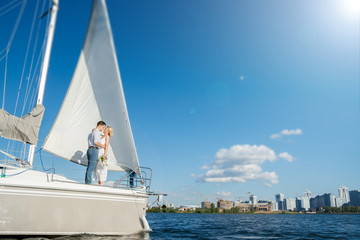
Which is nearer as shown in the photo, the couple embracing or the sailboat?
the sailboat

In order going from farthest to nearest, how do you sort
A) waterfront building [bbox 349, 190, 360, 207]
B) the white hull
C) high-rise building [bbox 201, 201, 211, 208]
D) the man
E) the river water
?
high-rise building [bbox 201, 201, 211, 208], waterfront building [bbox 349, 190, 360, 207], the river water, the man, the white hull

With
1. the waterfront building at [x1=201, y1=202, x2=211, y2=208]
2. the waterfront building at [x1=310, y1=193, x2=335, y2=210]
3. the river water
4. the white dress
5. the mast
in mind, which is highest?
the mast

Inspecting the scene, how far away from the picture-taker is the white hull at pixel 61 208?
5.87m

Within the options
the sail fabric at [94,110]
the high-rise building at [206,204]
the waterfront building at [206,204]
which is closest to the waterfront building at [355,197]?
the waterfront building at [206,204]

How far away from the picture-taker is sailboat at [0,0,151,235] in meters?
6.03

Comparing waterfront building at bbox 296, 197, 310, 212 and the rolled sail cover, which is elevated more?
the rolled sail cover

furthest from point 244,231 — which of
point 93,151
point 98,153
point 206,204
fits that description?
point 206,204

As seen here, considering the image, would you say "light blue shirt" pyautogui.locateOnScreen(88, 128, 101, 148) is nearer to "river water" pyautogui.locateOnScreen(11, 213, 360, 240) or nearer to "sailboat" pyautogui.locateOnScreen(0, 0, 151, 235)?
"sailboat" pyautogui.locateOnScreen(0, 0, 151, 235)

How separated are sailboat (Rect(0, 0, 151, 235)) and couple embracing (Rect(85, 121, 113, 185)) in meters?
0.49

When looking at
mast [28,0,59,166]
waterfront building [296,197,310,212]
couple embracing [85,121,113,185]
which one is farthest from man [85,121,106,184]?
waterfront building [296,197,310,212]

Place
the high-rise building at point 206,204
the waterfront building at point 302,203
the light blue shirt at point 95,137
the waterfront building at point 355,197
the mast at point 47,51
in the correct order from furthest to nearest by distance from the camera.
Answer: the high-rise building at point 206,204 → the waterfront building at point 302,203 → the waterfront building at point 355,197 → the mast at point 47,51 → the light blue shirt at point 95,137

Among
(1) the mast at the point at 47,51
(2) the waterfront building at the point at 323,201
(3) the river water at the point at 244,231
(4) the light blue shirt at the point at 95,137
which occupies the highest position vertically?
(1) the mast at the point at 47,51

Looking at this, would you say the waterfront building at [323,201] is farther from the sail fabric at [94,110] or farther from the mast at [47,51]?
the mast at [47,51]

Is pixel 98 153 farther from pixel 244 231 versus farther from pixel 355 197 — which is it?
pixel 355 197
